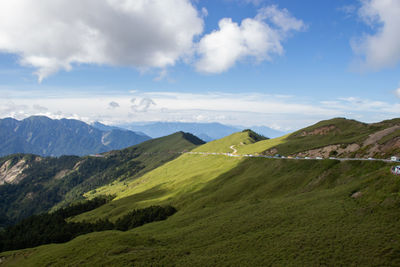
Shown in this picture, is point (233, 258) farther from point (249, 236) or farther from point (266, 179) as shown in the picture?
point (266, 179)

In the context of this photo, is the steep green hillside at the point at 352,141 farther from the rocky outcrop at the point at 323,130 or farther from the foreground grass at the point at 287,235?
the foreground grass at the point at 287,235

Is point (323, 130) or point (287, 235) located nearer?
point (287, 235)

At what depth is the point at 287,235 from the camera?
51875 millimetres

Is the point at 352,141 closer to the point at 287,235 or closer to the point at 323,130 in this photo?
the point at 323,130

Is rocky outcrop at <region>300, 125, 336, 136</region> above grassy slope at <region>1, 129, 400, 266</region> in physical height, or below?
above

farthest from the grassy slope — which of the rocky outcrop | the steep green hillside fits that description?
the rocky outcrop

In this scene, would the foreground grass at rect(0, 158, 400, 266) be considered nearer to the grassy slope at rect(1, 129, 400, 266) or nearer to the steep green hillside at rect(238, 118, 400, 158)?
the grassy slope at rect(1, 129, 400, 266)

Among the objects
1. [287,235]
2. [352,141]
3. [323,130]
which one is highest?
[323,130]

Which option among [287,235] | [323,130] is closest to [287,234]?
[287,235]

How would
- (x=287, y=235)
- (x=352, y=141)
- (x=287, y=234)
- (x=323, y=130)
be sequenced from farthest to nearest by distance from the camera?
(x=323, y=130) < (x=352, y=141) < (x=287, y=234) < (x=287, y=235)

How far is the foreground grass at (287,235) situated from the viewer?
4272 cm

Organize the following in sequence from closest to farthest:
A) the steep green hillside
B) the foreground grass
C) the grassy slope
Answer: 1. the foreground grass
2. the grassy slope
3. the steep green hillside

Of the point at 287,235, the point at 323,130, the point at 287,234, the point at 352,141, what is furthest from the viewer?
the point at 323,130

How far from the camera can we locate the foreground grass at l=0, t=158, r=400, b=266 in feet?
140
